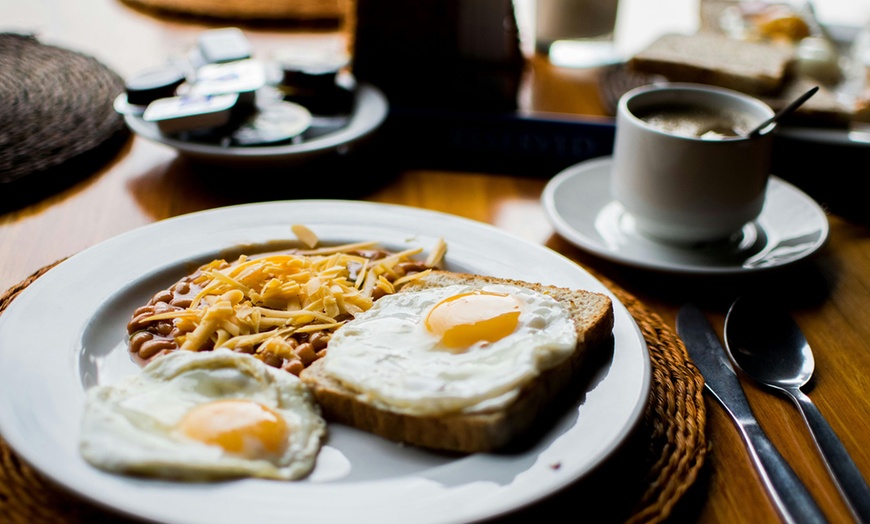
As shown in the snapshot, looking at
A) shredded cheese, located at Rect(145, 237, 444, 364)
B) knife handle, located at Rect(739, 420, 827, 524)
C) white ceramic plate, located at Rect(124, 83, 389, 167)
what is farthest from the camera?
white ceramic plate, located at Rect(124, 83, 389, 167)

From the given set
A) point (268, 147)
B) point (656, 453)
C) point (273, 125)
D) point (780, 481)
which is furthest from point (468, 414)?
point (273, 125)

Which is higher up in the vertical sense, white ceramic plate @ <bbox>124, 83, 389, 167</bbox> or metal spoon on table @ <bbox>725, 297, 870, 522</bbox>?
white ceramic plate @ <bbox>124, 83, 389, 167</bbox>

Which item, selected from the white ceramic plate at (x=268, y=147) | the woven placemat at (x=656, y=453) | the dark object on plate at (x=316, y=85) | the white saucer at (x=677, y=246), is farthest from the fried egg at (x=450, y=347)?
the dark object on plate at (x=316, y=85)

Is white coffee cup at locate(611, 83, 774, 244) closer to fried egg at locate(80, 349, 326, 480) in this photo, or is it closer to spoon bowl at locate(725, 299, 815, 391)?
spoon bowl at locate(725, 299, 815, 391)

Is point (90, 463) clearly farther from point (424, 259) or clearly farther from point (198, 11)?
point (198, 11)

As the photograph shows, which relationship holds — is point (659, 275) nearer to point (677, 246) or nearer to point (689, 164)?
point (677, 246)

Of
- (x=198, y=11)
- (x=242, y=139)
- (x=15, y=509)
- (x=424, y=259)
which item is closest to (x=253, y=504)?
(x=15, y=509)

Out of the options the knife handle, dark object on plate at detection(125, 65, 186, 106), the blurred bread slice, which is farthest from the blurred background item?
the knife handle
